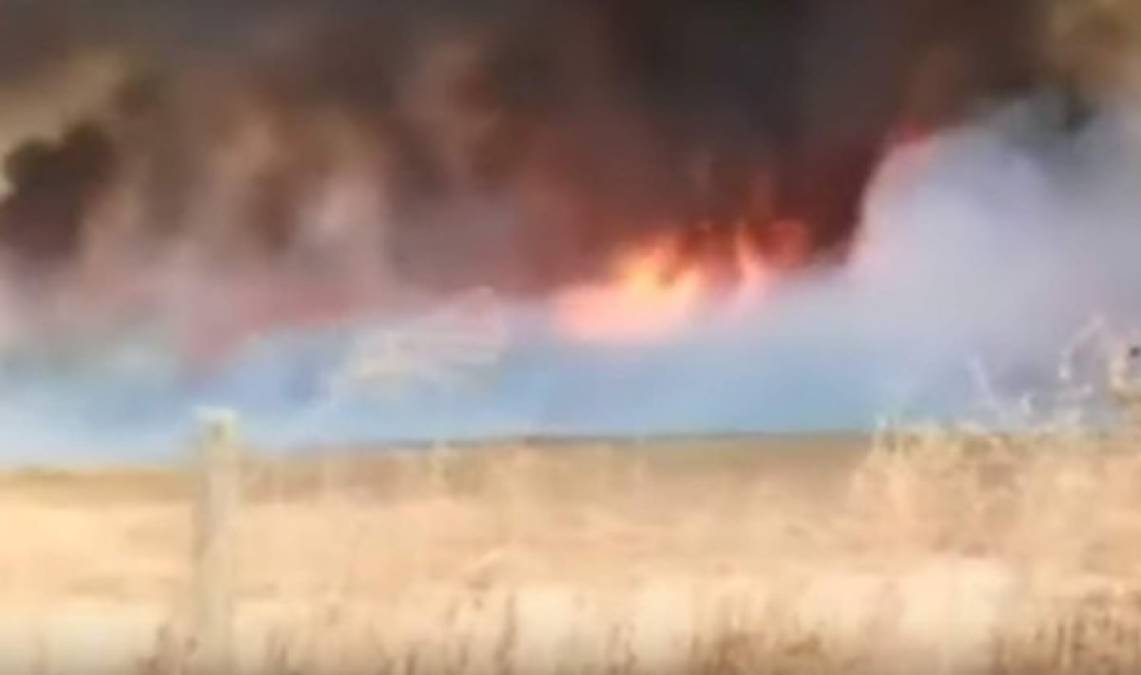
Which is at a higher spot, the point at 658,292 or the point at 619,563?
the point at 658,292

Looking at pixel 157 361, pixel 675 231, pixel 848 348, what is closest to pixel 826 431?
pixel 848 348

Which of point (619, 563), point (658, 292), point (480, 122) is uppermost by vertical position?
point (480, 122)

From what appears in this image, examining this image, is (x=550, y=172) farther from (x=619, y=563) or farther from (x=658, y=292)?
(x=619, y=563)

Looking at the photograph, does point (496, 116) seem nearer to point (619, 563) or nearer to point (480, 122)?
point (480, 122)

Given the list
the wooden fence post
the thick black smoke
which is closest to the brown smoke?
the thick black smoke

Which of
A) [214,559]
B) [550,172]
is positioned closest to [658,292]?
[550,172]

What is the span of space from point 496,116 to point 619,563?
0.33m

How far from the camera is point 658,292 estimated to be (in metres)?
1.82

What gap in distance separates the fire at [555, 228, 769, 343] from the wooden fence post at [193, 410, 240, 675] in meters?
0.26

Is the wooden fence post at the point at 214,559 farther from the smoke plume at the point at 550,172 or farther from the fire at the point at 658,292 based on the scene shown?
the fire at the point at 658,292

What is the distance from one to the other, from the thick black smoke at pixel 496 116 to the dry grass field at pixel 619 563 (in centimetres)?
16

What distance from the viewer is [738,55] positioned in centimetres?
183

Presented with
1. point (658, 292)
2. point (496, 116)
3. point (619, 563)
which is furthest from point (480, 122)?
point (619, 563)

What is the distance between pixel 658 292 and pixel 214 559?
364mm
